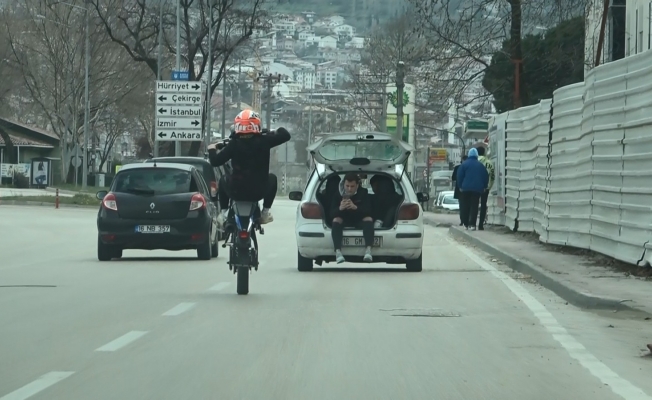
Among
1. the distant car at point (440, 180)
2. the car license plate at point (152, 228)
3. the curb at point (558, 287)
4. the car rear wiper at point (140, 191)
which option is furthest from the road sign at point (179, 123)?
the distant car at point (440, 180)

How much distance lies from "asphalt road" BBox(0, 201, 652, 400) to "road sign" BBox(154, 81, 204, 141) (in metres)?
27.5

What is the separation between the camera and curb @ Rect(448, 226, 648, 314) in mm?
13102

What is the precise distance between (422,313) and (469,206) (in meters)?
18.7

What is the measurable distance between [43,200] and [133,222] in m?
36.9

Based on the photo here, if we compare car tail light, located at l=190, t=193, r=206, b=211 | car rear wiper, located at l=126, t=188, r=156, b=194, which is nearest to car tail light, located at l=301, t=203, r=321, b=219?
car tail light, located at l=190, t=193, r=206, b=211

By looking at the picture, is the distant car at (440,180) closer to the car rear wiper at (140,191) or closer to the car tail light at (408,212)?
the car rear wiper at (140,191)

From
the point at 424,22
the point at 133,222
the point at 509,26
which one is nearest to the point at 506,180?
the point at 424,22

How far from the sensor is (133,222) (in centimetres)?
2066

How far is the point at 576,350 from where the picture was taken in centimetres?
1000

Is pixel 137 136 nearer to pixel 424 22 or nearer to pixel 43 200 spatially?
pixel 43 200

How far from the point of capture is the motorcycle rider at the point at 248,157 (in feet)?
45.7

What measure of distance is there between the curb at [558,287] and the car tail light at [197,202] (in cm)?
470

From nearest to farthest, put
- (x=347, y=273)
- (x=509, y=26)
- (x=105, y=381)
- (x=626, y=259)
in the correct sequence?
(x=105, y=381) → (x=626, y=259) → (x=347, y=273) → (x=509, y=26)

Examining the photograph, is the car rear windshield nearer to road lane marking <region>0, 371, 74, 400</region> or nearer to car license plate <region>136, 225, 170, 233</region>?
car license plate <region>136, 225, 170, 233</region>
